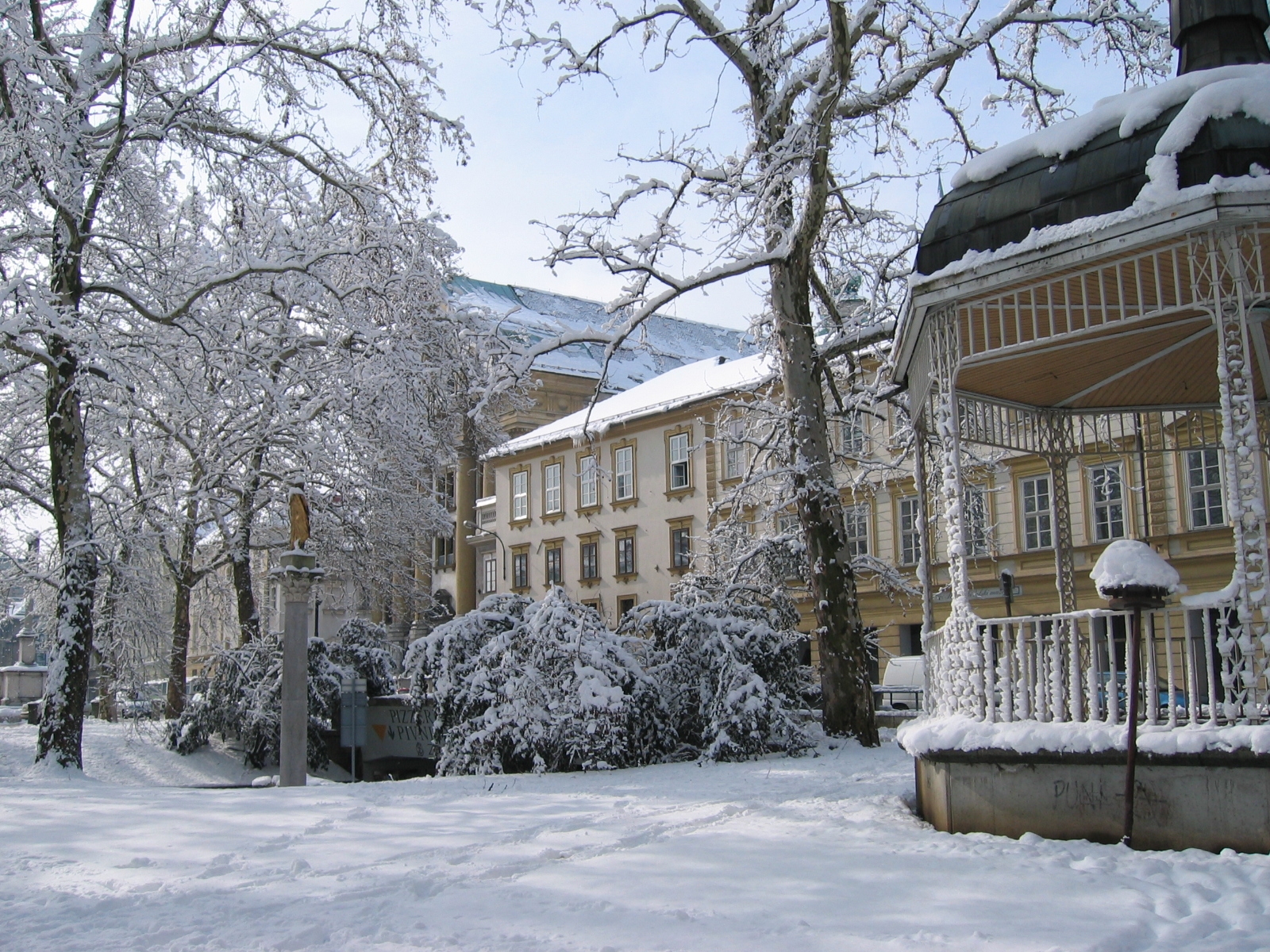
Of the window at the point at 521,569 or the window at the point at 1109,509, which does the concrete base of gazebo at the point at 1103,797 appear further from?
the window at the point at 521,569

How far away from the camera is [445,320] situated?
1973cm

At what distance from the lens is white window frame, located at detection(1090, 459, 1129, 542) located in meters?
29.9

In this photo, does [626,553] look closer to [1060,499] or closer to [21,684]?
[21,684]

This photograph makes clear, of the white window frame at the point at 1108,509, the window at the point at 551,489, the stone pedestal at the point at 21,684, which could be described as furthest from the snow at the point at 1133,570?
the window at the point at 551,489

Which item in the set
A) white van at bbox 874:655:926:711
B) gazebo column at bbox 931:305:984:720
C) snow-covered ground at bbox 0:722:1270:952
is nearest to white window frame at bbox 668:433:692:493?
white van at bbox 874:655:926:711

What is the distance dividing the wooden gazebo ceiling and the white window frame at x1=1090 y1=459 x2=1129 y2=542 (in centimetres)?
1834

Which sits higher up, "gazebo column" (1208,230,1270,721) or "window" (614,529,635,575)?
"window" (614,529,635,575)

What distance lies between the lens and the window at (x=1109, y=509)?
30000 mm

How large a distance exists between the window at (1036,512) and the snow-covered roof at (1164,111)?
83.6 feet

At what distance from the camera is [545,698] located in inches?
561

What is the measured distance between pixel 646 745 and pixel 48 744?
8.42 m

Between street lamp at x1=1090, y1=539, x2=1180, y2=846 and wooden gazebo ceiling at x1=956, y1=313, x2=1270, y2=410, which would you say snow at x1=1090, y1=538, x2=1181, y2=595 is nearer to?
street lamp at x1=1090, y1=539, x2=1180, y2=846

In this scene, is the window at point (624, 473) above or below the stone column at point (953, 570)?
above

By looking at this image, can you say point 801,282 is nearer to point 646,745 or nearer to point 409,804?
point 646,745
